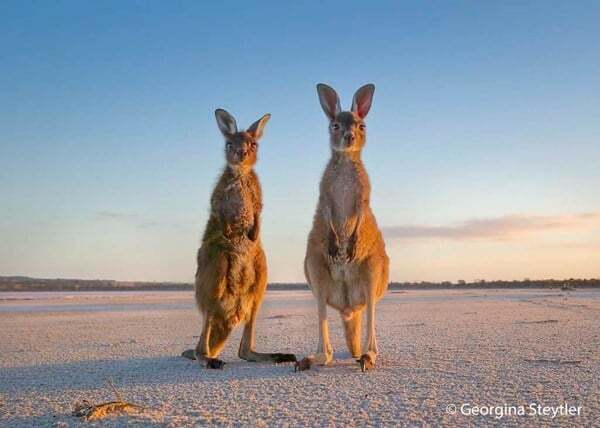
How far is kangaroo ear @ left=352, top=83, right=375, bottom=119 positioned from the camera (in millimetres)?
6551

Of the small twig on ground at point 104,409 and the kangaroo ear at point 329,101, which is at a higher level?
the kangaroo ear at point 329,101

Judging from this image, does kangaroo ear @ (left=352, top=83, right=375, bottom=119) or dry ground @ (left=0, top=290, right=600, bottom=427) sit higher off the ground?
kangaroo ear @ (left=352, top=83, right=375, bottom=119)

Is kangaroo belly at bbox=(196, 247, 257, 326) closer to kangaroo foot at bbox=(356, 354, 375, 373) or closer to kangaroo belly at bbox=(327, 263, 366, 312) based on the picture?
kangaroo belly at bbox=(327, 263, 366, 312)

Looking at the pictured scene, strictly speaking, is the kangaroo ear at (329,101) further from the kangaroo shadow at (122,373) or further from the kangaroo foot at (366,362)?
the kangaroo shadow at (122,373)

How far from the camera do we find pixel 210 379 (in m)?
4.97

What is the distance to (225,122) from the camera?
23.9 feet

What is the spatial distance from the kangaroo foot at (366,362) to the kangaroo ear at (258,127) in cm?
317

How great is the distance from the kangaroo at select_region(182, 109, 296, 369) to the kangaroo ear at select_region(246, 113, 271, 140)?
0.43m

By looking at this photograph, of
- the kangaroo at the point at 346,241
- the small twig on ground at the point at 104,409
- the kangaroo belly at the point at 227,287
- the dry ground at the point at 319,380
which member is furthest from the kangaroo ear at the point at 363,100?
the small twig on ground at the point at 104,409

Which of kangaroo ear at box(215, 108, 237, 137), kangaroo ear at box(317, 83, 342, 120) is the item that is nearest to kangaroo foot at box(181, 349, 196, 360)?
kangaroo ear at box(215, 108, 237, 137)

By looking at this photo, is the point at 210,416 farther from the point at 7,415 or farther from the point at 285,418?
the point at 7,415

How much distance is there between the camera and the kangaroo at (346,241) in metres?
5.70

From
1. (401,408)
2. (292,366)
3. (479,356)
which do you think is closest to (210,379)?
(292,366)

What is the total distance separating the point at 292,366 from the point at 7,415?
2632 mm
